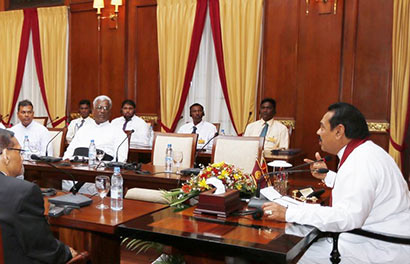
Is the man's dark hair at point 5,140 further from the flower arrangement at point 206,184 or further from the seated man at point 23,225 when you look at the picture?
the flower arrangement at point 206,184

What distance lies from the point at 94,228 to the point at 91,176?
63.4 inches

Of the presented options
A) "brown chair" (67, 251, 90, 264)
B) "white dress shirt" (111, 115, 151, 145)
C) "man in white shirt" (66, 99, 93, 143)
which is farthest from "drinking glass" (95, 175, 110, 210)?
"man in white shirt" (66, 99, 93, 143)

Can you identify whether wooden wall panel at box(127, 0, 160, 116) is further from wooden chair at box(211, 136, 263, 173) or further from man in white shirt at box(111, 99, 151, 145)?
wooden chair at box(211, 136, 263, 173)

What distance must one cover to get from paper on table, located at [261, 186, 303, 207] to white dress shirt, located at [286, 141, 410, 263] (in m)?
0.20

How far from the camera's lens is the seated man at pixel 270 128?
5820 millimetres

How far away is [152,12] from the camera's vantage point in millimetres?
7355

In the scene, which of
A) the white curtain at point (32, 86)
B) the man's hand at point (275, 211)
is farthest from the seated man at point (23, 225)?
the white curtain at point (32, 86)

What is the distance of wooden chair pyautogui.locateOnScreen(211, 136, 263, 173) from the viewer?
12.1 ft

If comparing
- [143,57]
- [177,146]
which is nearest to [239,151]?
[177,146]

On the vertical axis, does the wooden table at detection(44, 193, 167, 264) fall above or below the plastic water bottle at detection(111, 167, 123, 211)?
below

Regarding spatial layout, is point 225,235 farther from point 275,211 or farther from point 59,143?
point 59,143

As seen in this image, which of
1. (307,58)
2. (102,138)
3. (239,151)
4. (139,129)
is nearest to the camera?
(239,151)

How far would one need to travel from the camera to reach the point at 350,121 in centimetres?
215

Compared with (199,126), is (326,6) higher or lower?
higher
